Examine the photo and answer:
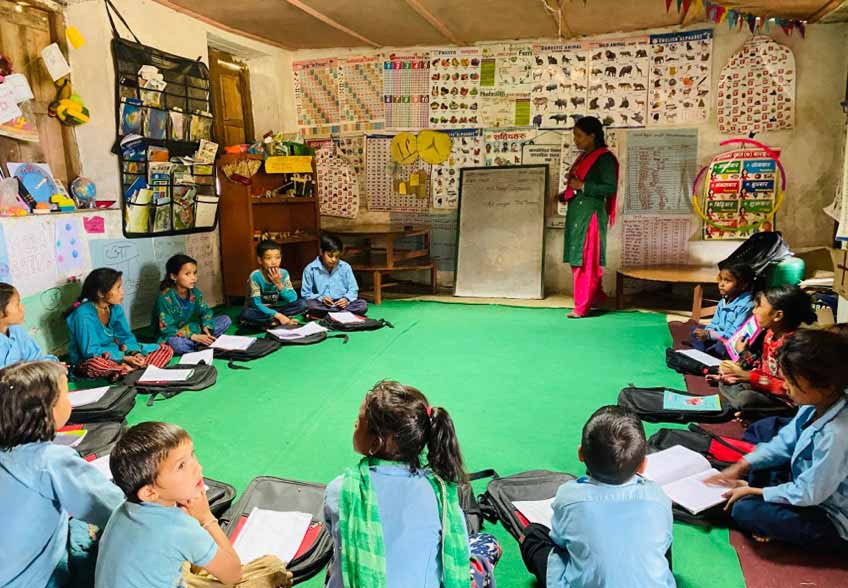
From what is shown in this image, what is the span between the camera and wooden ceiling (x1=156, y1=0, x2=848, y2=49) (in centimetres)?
441

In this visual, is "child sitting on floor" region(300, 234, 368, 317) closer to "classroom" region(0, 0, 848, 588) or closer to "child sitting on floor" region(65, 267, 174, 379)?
"classroom" region(0, 0, 848, 588)

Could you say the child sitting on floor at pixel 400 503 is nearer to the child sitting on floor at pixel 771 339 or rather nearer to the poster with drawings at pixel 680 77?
the child sitting on floor at pixel 771 339

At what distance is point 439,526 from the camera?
49.8 inches

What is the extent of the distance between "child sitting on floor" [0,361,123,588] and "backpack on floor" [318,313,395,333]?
3.01 meters

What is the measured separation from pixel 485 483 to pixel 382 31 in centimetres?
451

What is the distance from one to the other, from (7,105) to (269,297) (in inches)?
83.3

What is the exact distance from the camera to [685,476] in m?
2.16

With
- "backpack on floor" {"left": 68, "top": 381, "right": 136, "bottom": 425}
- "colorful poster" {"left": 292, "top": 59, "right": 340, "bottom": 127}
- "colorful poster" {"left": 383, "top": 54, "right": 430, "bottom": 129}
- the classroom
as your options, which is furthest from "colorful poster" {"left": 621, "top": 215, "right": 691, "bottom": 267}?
"backpack on floor" {"left": 68, "top": 381, "right": 136, "bottom": 425}

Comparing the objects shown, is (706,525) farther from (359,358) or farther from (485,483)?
(359,358)

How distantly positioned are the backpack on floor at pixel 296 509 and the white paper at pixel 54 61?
3280mm

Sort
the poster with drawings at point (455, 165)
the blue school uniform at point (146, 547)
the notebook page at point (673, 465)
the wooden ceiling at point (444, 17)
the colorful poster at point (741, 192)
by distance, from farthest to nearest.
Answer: the poster with drawings at point (455, 165)
the colorful poster at point (741, 192)
the wooden ceiling at point (444, 17)
the notebook page at point (673, 465)
the blue school uniform at point (146, 547)

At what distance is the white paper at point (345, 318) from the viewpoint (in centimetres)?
454

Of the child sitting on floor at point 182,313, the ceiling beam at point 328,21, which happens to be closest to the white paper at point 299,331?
the child sitting on floor at point 182,313

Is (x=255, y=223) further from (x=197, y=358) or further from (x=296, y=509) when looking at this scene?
(x=296, y=509)
